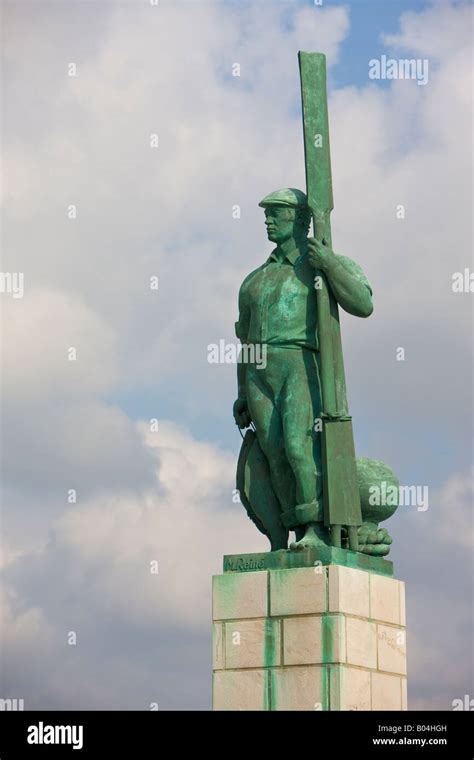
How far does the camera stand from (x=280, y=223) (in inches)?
873

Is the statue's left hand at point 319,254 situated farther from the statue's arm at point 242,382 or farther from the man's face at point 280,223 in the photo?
the statue's arm at point 242,382

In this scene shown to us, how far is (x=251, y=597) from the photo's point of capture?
21234mm

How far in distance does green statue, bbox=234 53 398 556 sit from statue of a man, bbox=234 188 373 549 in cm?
1

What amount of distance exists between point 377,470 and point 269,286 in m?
2.52

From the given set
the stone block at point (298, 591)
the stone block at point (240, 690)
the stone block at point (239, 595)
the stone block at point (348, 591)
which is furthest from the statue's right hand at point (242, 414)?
the stone block at point (240, 690)

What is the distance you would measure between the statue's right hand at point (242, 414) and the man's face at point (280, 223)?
197cm

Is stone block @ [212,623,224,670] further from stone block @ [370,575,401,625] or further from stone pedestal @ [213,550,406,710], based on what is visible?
stone block @ [370,575,401,625]

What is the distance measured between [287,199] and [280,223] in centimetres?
30

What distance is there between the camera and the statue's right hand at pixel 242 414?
73.2 ft

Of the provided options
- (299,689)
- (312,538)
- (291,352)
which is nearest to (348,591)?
(312,538)

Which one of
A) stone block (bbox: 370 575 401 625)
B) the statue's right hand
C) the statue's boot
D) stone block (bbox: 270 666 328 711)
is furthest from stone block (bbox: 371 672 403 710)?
the statue's right hand

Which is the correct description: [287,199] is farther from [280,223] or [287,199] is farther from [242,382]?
[242,382]

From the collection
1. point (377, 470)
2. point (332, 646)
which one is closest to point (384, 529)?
point (377, 470)
